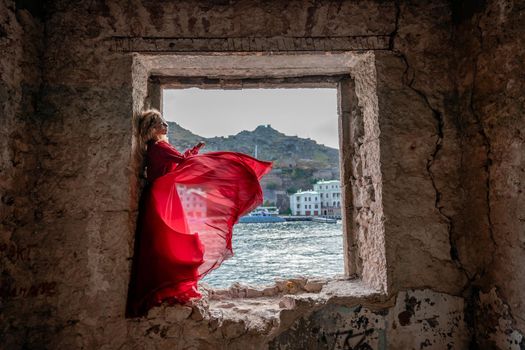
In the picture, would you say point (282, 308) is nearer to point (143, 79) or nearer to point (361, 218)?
point (361, 218)

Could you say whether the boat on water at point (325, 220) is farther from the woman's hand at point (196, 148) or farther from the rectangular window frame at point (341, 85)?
the woman's hand at point (196, 148)

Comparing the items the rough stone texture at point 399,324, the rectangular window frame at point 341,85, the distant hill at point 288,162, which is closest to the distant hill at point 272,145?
the distant hill at point 288,162

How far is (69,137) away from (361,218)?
68.9 inches

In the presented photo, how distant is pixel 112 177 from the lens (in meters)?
1.73

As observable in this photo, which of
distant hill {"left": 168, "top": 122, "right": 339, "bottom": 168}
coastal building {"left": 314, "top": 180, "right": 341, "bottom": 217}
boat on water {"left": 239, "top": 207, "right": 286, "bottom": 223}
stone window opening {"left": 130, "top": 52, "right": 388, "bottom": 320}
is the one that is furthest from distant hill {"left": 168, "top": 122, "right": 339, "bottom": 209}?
stone window opening {"left": 130, "top": 52, "right": 388, "bottom": 320}

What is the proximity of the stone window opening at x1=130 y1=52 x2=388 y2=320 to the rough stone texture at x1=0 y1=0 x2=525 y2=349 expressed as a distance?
4 centimetres

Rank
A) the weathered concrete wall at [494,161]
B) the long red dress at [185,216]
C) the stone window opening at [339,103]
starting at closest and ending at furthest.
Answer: the weathered concrete wall at [494,161], the long red dress at [185,216], the stone window opening at [339,103]

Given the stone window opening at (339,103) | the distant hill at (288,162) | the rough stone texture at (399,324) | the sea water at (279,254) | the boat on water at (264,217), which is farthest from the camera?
the boat on water at (264,217)

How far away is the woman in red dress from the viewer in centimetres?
166

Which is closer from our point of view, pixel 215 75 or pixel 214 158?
pixel 214 158

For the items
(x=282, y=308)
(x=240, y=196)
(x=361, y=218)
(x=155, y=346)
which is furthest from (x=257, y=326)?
(x=361, y=218)

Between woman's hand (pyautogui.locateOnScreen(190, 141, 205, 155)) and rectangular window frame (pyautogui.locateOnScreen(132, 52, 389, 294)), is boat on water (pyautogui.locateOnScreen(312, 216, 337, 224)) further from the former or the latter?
woman's hand (pyautogui.locateOnScreen(190, 141, 205, 155))

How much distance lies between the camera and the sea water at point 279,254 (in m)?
2.23

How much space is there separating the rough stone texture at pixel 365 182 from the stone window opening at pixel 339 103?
35 mm
